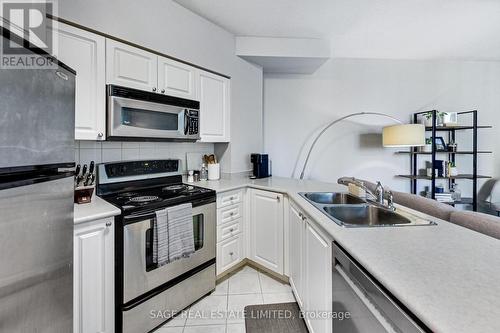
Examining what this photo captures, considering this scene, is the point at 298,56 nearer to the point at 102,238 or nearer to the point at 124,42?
the point at 124,42

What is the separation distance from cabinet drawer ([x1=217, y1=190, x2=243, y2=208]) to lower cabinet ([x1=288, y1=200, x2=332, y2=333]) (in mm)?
579

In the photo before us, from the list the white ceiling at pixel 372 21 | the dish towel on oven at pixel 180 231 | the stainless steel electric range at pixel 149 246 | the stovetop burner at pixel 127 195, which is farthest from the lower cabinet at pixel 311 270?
the white ceiling at pixel 372 21

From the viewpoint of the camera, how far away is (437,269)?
744 millimetres

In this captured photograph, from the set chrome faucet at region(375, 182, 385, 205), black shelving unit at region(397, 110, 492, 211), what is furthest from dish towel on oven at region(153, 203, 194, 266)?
black shelving unit at region(397, 110, 492, 211)

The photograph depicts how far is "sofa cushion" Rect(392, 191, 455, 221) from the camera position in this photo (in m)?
1.47

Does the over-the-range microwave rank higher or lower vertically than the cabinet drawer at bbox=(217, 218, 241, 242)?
higher

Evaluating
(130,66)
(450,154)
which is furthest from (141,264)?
(450,154)

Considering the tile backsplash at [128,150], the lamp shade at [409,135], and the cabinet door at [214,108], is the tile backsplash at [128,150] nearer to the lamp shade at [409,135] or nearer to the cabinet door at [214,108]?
the cabinet door at [214,108]

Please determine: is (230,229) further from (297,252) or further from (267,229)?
(297,252)

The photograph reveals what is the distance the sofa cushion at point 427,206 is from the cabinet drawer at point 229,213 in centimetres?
142

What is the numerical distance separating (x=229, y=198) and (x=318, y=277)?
3.67ft

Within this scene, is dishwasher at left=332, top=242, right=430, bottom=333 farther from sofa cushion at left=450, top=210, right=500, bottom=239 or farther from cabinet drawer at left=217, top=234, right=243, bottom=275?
cabinet drawer at left=217, top=234, right=243, bottom=275

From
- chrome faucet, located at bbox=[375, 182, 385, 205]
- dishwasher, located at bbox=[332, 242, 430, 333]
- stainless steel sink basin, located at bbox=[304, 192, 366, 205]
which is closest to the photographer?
dishwasher, located at bbox=[332, 242, 430, 333]

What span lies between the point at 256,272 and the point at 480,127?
3.95 m
